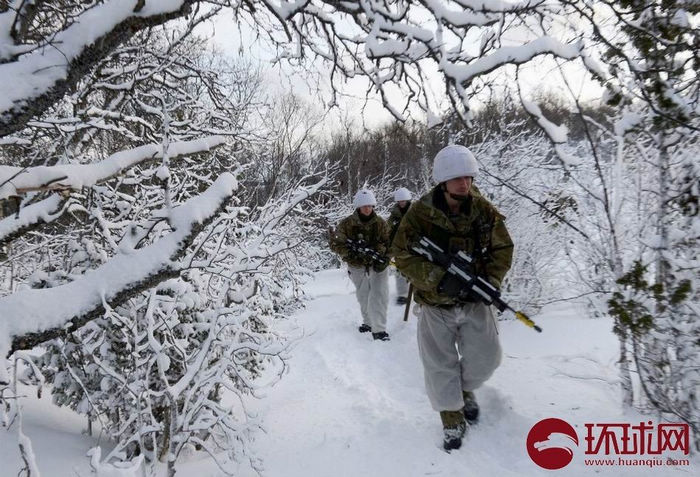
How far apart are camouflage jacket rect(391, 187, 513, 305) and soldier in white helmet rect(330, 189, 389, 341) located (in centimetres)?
285

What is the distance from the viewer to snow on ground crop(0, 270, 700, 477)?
253cm

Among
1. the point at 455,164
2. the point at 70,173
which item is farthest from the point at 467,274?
the point at 70,173

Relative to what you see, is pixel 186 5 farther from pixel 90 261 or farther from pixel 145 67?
pixel 90 261

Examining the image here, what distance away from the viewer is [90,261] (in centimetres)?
313

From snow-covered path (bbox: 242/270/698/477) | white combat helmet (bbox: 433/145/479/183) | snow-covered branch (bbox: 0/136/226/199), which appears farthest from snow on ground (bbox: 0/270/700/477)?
snow-covered branch (bbox: 0/136/226/199)

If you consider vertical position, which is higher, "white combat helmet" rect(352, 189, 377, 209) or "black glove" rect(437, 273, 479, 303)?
"white combat helmet" rect(352, 189, 377, 209)

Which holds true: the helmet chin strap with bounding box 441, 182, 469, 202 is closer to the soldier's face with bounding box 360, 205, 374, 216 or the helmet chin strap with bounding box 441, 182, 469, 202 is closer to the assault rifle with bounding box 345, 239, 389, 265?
the assault rifle with bounding box 345, 239, 389, 265

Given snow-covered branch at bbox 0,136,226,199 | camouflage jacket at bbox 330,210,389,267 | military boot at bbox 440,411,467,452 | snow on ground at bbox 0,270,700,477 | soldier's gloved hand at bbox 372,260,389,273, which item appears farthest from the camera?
camouflage jacket at bbox 330,210,389,267

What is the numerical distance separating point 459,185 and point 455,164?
0.47 ft

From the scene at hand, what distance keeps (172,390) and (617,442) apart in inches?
92.0

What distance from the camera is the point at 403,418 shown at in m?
3.17

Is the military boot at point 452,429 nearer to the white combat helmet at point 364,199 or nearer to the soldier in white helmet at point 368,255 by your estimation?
the soldier in white helmet at point 368,255

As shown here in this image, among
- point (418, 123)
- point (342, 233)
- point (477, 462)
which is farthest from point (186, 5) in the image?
point (342, 233)

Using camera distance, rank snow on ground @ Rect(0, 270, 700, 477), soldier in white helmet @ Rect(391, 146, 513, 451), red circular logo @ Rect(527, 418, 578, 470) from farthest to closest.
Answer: soldier in white helmet @ Rect(391, 146, 513, 451)
snow on ground @ Rect(0, 270, 700, 477)
red circular logo @ Rect(527, 418, 578, 470)
